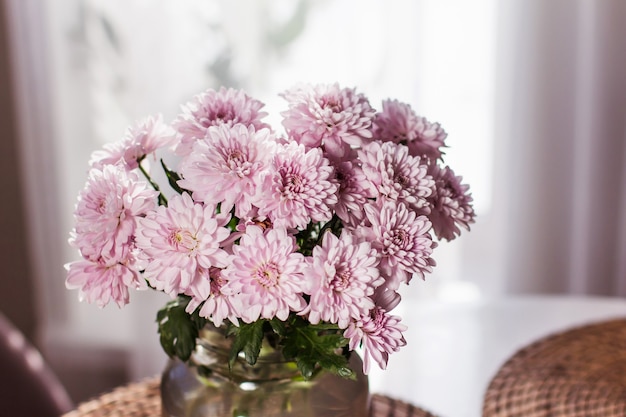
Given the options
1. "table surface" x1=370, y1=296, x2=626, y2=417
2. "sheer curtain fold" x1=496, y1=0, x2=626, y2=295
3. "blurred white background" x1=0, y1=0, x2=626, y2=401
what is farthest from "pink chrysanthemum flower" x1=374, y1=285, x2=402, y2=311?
"sheer curtain fold" x1=496, y1=0, x2=626, y2=295

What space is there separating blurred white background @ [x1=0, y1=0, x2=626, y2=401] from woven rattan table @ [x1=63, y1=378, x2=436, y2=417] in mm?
859

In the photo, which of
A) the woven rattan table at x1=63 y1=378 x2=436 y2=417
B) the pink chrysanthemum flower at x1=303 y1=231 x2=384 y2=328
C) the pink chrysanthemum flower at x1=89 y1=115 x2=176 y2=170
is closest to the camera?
the pink chrysanthemum flower at x1=303 y1=231 x2=384 y2=328

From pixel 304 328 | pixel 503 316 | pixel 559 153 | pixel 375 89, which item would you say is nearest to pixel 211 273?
pixel 304 328

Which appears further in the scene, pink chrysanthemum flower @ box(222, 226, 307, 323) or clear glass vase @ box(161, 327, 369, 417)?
clear glass vase @ box(161, 327, 369, 417)

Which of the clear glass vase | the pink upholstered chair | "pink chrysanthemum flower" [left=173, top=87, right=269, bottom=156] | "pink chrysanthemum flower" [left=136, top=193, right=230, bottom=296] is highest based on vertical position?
"pink chrysanthemum flower" [left=173, top=87, right=269, bottom=156]

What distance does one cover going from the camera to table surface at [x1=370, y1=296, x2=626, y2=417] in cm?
112

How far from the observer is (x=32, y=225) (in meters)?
1.85

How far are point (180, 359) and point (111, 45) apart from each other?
1161 millimetres

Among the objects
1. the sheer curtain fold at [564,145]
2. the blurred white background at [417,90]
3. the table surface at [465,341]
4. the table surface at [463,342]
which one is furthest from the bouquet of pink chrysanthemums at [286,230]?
the sheer curtain fold at [564,145]

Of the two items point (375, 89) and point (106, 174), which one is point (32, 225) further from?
point (106, 174)

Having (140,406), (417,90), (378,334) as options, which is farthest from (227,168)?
(417,90)

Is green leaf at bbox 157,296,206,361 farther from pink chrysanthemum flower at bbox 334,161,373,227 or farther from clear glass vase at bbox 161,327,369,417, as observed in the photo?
pink chrysanthemum flower at bbox 334,161,373,227

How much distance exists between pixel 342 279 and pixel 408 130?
0.18 meters

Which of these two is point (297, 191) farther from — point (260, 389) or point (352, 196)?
point (260, 389)
